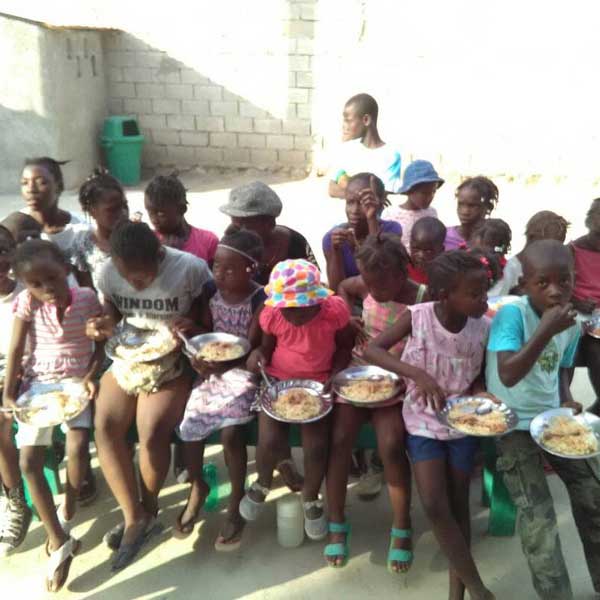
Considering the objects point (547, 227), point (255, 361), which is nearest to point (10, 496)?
point (255, 361)

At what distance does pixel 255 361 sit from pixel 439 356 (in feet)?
2.72

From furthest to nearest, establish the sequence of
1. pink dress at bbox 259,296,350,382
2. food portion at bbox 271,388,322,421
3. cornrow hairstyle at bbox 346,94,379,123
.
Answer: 1. cornrow hairstyle at bbox 346,94,379,123
2. pink dress at bbox 259,296,350,382
3. food portion at bbox 271,388,322,421

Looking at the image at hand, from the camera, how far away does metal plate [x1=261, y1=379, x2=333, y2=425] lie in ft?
8.85

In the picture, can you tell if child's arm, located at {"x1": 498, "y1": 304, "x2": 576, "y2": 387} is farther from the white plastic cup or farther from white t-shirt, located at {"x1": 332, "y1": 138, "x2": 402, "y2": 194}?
white t-shirt, located at {"x1": 332, "y1": 138, "x2": 402, "y2": 194}

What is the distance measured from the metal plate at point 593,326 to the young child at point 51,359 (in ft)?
7.70

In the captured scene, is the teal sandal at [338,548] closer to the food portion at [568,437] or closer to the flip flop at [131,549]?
the flip flop at [131,549]

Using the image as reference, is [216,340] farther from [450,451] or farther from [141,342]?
[450,451]

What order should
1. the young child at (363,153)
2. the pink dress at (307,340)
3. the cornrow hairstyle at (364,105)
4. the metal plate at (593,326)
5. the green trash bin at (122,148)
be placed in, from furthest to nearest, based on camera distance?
the green trash bin at (122,148) < the cornrow hairstyle at (364,105) < the young child at (363,153) < the metal plate at (593,326) < the pink dress at (307,340)

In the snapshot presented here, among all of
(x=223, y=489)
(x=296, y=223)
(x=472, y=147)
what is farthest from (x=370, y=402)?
(x=472, y=147)

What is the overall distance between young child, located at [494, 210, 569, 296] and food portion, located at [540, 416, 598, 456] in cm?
98

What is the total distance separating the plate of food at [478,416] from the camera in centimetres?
245

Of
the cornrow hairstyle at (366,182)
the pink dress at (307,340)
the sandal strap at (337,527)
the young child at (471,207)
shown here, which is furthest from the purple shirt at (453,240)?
the sandal strap at (337,527)

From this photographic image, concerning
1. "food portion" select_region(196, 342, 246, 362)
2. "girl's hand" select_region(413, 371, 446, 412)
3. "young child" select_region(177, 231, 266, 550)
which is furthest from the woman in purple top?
"girl's hand" select_region(413, 371, 446, 412)

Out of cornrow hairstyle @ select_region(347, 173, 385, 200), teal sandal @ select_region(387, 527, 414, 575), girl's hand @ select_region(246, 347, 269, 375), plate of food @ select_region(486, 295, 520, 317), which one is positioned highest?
cornrow hairstyle @ select_region(347, 173, 385, 200)
